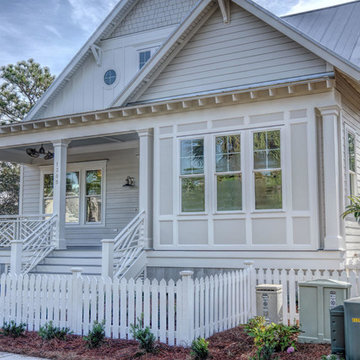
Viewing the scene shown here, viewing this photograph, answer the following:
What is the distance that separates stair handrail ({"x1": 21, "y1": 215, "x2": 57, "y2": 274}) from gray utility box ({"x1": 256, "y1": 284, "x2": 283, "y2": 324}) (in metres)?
6.51

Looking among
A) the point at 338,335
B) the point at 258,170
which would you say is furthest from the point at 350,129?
the point at 338,335

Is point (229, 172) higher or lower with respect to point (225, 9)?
lower

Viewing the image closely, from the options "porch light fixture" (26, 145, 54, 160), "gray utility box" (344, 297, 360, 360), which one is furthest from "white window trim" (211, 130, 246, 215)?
"porch light fixture" (26, 145, 54, 160)

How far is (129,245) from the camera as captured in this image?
40.5ft

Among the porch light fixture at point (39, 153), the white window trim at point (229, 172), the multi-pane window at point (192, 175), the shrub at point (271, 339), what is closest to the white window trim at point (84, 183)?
the porch light fixture at point (39, 153)

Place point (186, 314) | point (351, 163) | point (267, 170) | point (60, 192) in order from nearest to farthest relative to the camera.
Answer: point (186, 314)
point (267, 170)
point (351, 163)
point (60, 192)

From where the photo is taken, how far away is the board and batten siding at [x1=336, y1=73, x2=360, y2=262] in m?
11.7

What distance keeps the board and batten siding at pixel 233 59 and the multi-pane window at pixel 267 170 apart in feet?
5.25

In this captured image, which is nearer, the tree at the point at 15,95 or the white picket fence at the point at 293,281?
the white picket fence at the point at 293,281

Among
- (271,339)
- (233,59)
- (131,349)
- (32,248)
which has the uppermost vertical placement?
(233,59)

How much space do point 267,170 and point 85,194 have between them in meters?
8.19

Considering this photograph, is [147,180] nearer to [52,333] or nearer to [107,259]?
[107,259]

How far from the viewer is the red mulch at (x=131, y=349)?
6.87 meters

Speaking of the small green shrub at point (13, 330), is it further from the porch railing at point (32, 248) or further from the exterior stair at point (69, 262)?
the porch railing at point (32, 248)
